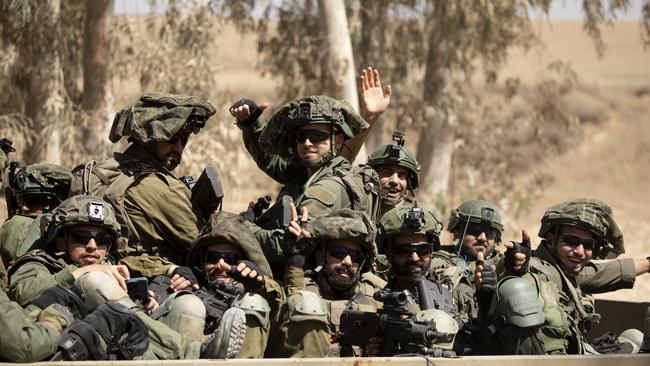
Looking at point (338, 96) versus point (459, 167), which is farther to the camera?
point (459, 167)

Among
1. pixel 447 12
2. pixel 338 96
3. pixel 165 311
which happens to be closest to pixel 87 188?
pixel 165 311

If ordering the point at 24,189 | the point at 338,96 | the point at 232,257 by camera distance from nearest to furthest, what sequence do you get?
the point at 232,257 → the point at 24,189 → the point at 338,96

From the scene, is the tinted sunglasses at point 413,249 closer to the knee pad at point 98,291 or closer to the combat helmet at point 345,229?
the combat helmet at point 345,229

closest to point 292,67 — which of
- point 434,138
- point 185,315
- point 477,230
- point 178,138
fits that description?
point 434,138

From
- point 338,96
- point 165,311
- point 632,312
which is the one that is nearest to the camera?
point 165,311

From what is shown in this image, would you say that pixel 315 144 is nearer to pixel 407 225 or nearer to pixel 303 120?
pixel 303 120

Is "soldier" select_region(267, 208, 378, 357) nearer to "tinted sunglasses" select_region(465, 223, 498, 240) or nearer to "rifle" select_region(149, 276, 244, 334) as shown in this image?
"rifle" select_region(149, 276, 244, 334)

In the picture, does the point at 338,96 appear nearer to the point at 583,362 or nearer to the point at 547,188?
the point at 583,362

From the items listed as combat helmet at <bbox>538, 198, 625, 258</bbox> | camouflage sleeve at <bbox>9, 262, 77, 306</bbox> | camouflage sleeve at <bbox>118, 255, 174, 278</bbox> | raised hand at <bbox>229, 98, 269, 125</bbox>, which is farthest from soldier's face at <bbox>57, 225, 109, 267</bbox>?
combat helmet at <bbox>538, 198, 625, 258</bbox>

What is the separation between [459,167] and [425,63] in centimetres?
235

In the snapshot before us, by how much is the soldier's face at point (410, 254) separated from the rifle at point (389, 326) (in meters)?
0.60

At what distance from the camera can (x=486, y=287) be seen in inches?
333

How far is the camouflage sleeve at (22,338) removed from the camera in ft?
22.3

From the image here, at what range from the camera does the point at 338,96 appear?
20750 millimetres
